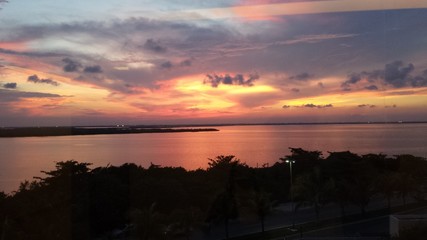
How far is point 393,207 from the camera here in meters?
11.9

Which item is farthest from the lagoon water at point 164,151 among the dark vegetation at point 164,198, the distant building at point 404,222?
the distant building at point 404,222

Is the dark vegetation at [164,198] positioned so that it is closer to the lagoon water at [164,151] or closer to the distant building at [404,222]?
the distant building at [404,222]

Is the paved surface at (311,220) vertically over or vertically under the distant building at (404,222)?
under

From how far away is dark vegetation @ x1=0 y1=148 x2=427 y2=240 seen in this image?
7.07 meters

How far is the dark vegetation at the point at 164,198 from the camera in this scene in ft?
23.2

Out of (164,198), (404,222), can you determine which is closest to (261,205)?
(164,198)

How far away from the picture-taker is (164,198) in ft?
35.9

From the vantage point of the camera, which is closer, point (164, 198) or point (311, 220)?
point (311, 220)

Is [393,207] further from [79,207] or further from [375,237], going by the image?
[79,207]

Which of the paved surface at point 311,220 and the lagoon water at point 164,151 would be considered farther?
the lagoon water at point 164,151

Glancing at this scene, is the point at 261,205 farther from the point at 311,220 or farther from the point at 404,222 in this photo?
the point at 404,222

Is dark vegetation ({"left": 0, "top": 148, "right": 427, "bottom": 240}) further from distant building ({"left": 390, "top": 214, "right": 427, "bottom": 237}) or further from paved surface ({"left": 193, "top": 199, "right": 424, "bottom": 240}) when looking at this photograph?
distant building ({"left": 390, "top": 214, "right": 427, "bottom": 237})

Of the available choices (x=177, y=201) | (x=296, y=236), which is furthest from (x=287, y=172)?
(x=296, y=236)

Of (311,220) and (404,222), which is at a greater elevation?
(404,222)
